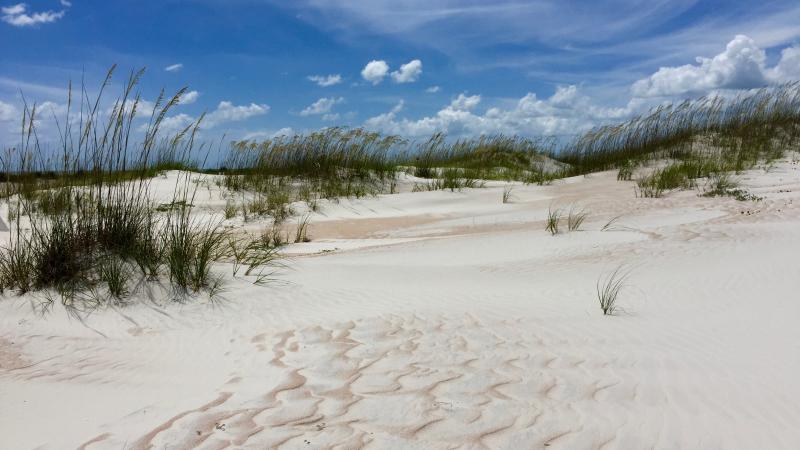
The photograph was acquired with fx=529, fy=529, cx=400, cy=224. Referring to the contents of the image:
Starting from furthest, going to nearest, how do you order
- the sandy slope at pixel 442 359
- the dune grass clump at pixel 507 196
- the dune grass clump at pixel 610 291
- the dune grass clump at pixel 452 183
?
the dune grass clump at pixel 452 183
the dune grass clump at pixel 507 196
the dune grass clump at pixel 610 291
the sandy slope at pixel 442 359

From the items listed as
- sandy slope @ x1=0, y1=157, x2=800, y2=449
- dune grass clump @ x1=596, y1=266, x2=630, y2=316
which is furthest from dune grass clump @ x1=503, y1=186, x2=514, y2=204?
dune grass clump @ x1=596, y1=266, x2=630, y2=316

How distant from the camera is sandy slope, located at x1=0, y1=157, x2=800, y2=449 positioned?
220cm

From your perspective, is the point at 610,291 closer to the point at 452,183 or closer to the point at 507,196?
the point at 507,196

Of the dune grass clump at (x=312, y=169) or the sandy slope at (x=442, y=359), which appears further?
the dune grass clump at (x=312, y=169)

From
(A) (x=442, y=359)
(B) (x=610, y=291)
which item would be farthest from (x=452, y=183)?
(A) (x=442, y=359)

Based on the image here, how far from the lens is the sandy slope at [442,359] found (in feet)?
7.21

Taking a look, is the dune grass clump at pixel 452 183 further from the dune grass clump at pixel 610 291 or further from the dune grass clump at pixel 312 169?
the dune grass clump at pixel 610 291

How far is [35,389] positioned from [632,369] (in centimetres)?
316

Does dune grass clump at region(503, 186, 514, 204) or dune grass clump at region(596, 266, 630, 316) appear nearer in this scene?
dune grass clump at region(596, 266, 630, 316)

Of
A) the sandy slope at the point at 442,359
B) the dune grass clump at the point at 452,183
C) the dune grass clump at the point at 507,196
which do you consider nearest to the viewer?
the sandy slope at the point at 442,359

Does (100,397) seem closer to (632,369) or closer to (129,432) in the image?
(129,432)

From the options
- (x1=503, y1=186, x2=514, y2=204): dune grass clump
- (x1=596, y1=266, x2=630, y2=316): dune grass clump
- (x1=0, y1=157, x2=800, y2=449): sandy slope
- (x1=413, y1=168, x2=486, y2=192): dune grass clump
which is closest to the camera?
(x1=0, y1=157, x2=800, y2=449): sandy slope

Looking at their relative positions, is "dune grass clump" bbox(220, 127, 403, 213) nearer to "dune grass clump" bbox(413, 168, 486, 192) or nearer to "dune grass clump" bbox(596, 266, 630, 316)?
Answer: "dune grass clump" bbox(413, 168, 486, 192)

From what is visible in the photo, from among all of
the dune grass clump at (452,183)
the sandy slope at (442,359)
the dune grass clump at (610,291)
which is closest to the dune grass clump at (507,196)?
the dune grass clump at (452,183)
